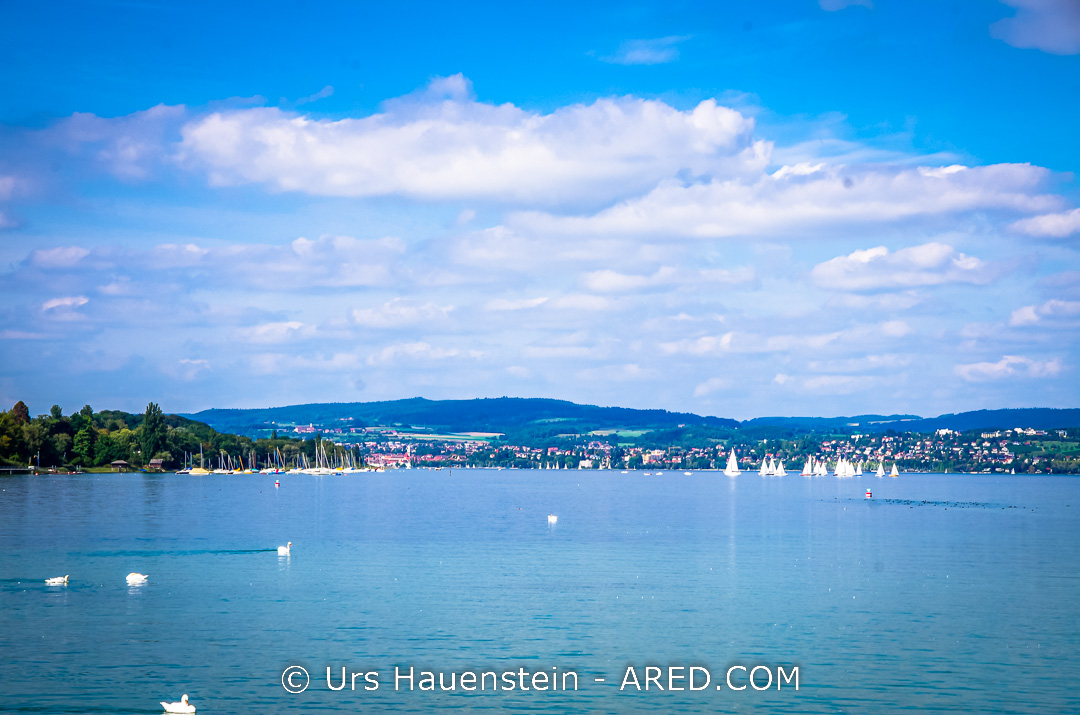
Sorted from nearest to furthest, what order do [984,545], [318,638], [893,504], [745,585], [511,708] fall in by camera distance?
[511,708] < [318,638] < [745,585] < [984,545] < [893,504]

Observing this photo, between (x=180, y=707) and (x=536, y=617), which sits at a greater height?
(x=180, y=707)

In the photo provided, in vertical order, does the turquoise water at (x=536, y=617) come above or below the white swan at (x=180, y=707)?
below

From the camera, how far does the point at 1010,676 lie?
33562 mm

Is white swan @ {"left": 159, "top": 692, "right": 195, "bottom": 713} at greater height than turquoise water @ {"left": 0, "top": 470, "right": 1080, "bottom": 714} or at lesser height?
greater

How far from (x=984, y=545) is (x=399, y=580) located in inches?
1940

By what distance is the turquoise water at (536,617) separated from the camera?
101 feet

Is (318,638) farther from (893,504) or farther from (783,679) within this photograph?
(893,504)

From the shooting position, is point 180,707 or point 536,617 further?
point 536,617

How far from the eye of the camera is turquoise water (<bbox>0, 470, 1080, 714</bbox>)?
30.8 meters

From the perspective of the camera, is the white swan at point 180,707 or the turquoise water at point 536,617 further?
the turquoise water at point 536,617

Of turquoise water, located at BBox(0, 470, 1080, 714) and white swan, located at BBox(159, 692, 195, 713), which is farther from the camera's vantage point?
turquoise water, located at BBox(0, 470, 1080, 714)

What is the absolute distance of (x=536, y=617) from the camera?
1650 inches

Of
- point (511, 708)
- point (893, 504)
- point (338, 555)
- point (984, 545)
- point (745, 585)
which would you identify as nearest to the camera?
point (511, 708)

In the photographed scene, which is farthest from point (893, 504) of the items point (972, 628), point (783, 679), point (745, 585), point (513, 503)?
point (783, 679)
